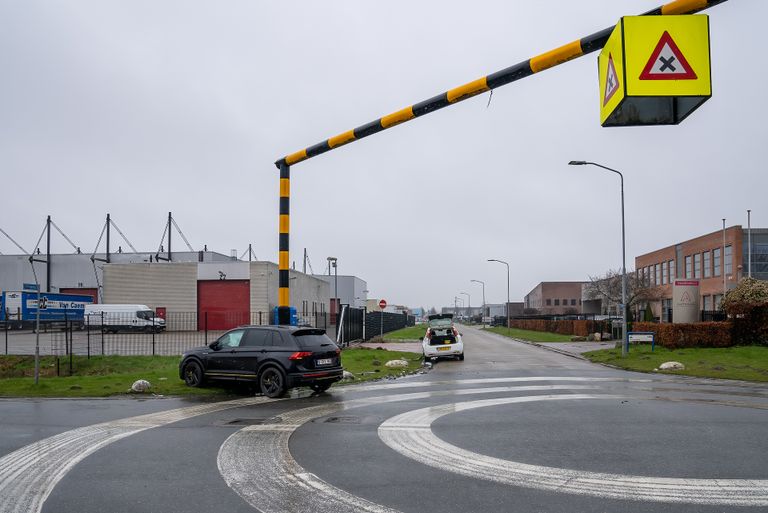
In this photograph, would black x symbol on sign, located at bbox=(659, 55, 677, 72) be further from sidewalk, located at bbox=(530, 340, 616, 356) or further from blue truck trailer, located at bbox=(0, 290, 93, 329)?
blue truck trailer, located at bbox=(0, 290, 93, 329)

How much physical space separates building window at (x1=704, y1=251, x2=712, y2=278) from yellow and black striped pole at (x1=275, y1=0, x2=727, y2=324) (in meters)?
58.1

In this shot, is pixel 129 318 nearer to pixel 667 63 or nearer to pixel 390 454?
pixel 390 454

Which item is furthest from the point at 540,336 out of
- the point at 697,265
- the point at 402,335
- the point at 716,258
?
the point at 697,265

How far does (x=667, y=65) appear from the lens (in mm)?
7742

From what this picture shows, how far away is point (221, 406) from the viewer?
11.7 meters

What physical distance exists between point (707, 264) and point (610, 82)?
207 feet

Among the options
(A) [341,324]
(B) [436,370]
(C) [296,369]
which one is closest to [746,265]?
(A) [341,324]

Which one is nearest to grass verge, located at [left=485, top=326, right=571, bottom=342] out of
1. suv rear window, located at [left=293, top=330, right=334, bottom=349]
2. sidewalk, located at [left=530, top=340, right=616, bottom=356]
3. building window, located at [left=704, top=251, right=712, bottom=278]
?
sidewalk, located at [left=530, top=340, right=616, bottom=356]

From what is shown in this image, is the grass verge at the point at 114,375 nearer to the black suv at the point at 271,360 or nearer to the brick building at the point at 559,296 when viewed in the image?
the black suv at the point at 271,360

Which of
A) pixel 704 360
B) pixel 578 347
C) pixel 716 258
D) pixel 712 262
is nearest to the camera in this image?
pixel 704 360

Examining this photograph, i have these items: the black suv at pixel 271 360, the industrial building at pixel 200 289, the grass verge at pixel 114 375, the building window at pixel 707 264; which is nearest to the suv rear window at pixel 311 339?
the black suv at pixel 271 360

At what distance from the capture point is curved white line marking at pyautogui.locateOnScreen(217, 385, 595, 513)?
538cm

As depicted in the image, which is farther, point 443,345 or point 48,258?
point 48,258

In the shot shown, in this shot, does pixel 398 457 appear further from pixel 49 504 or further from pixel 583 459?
pixel 49 504
